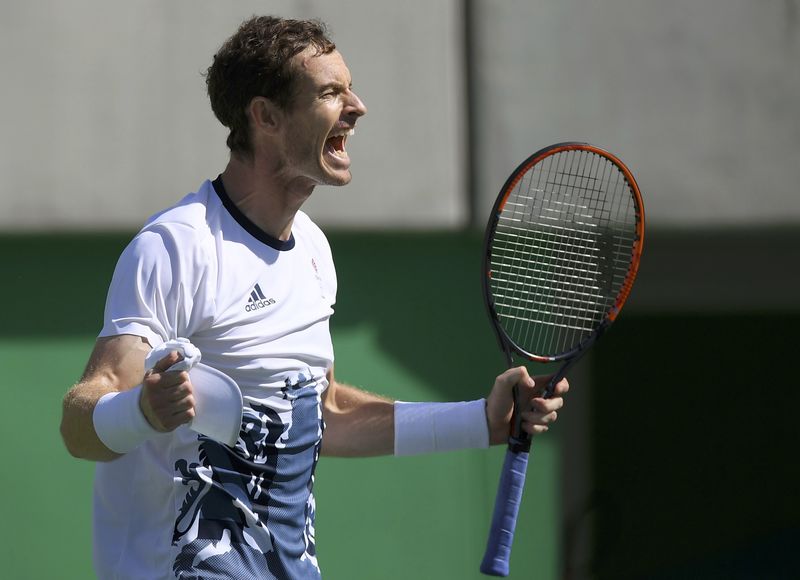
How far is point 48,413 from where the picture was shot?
4746mm

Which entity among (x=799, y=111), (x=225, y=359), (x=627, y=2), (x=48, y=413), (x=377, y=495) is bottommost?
(x=377, y=495)

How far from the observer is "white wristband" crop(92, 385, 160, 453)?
2.38 m

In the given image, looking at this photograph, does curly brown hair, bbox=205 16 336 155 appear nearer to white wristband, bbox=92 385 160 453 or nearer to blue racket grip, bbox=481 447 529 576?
white wristband, bbox=92 385 160 453

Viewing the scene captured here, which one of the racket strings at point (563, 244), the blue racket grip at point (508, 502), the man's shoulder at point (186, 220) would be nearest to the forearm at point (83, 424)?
the man's shoulder at point (186, 220)

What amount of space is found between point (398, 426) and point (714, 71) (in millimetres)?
2732

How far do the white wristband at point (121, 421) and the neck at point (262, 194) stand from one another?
1.83 feet

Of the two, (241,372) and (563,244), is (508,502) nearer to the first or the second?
(241,372)

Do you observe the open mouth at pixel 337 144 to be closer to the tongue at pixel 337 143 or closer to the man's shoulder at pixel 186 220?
the tongue at pixel 337 143

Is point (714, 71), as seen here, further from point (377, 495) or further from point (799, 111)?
point (377, 495)

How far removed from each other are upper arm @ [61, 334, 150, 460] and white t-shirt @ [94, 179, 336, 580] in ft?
0.32

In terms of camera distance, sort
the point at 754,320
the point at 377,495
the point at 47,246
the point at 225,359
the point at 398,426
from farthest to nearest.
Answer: the point at 754,320, the point at 377,495, the point at 47,246, the point at 398,426, the point at 225,359

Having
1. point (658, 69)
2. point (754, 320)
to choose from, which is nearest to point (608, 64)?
point (658, 69)

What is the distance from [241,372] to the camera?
274 centimetres

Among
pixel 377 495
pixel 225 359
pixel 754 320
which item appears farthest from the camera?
pixel 754 320
